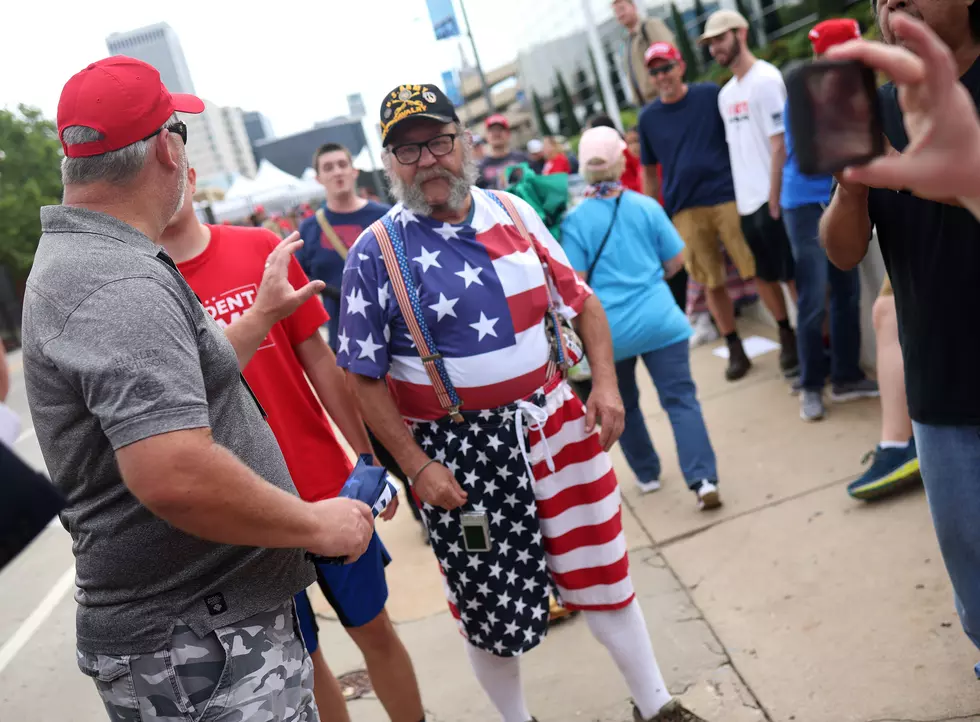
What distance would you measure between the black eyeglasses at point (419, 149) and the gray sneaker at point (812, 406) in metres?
3.11

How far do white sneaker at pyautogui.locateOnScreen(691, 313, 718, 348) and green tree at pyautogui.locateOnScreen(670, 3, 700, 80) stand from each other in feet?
39.6

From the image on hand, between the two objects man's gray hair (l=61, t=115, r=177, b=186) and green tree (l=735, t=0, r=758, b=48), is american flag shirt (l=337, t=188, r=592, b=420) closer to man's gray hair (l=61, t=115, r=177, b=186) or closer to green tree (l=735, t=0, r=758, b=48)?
man's gray hair (l=61, t=115, r=177, b=186)

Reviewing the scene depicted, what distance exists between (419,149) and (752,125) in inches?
126

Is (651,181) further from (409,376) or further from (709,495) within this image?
(409,376)

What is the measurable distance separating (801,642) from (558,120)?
104ft

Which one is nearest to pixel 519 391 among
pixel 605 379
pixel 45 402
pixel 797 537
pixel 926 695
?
pixel 605 379

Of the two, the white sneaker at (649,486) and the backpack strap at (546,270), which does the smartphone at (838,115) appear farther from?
the white sneaker at (649,486)

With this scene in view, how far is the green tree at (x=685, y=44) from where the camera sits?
58.5 ft

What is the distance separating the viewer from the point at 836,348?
4934 mm

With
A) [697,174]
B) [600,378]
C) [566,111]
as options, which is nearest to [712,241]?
[697,174]

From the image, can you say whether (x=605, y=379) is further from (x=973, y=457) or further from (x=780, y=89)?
(x=780, y=89)

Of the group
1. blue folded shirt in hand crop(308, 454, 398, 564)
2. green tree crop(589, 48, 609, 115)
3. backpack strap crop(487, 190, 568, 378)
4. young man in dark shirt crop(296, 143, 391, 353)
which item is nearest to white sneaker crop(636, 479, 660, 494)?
young man in dark shirt crop(296, 143, 391, 353)

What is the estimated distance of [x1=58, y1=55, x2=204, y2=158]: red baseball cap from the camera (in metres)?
1.65

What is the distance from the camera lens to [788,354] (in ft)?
18.9
